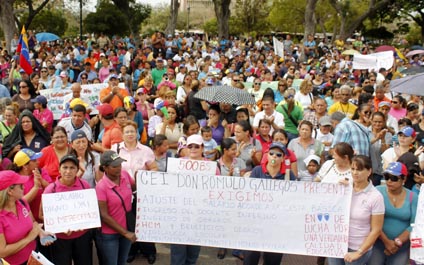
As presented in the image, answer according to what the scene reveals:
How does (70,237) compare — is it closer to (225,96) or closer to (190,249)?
(190,249)

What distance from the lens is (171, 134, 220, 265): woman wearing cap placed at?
532 cm

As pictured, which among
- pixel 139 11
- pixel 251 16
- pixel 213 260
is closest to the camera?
pixel 213 260

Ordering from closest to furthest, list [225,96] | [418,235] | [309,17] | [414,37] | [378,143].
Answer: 1. [418,235]
2. [378,143]
3. [225,96]
4. [309,17]
5. [414,37]

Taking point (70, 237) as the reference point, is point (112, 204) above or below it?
above

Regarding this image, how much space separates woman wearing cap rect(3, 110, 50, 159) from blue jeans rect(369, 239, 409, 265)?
4.26 meters

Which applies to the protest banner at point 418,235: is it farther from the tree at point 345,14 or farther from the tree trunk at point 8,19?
the tree at point 345,14

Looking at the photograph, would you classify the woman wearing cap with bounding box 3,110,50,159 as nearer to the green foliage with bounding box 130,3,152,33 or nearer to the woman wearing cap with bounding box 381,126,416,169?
the woman wearing cap with bounding box 381,126,416,169

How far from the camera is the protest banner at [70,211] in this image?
181 inches

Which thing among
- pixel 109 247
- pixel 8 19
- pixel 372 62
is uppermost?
pixel 8 19

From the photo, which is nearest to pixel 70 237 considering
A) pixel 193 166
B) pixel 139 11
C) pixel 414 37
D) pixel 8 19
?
pixel 193 166

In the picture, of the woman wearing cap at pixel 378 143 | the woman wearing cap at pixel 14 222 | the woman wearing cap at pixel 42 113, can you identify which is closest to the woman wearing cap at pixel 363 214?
the woman wearing cap at pixel 378 143

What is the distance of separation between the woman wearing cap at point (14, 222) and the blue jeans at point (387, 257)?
318 cm

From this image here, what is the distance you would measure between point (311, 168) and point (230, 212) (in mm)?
1635

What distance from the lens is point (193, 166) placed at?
5348 millimetres
